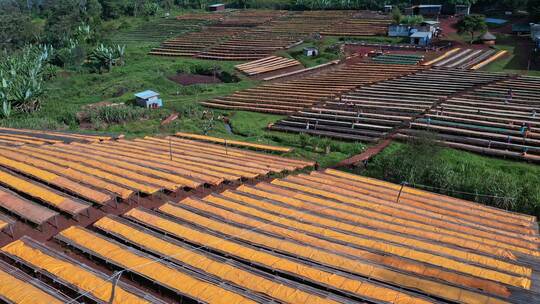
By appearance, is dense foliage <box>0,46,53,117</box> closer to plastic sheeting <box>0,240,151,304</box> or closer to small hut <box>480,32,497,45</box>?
plastic sheeting <box>0,240,151,304</box>

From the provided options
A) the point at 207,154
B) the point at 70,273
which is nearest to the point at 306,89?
the point at 207,154

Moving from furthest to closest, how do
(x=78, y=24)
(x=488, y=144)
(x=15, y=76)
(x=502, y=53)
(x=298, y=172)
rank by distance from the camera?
(x=78, y=24) < (x=502, y=53) < (x=15, y=76) < (x=488, y=144) < (x=298, y=172)

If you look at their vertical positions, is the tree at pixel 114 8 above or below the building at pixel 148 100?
above

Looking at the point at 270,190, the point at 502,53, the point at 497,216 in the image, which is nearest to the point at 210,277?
the point at 270,190

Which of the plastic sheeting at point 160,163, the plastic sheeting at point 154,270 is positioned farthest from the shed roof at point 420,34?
the plastic sheeting at point 154,270

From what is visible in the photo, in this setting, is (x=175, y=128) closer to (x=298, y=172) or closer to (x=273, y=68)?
(x=298, y=172)

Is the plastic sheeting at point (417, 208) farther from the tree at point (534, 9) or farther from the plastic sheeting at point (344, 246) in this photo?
the tree at point (534, 9)

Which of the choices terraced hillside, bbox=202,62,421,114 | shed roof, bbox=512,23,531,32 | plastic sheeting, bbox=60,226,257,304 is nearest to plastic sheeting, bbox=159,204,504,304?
plastic sheeting, bbox=60,226,257,304
